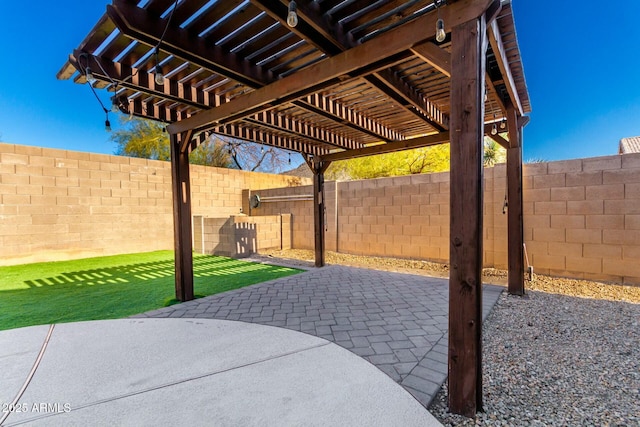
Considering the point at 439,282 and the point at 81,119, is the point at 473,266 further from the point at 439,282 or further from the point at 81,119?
the point at 81,119

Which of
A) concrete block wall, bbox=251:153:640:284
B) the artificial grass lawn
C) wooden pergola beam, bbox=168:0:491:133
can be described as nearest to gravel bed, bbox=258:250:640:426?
concrete block wall, bbox=251:153:640:284

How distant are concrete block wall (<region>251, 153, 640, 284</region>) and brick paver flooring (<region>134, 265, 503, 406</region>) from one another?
143 cm

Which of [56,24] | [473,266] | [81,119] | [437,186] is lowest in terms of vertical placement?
[473,266]

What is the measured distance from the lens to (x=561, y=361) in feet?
7.07

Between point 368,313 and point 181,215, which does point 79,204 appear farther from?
point 368,313

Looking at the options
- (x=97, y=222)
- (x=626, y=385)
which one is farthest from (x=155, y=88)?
(x=97, y=222)

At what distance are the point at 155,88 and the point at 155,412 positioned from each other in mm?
2901

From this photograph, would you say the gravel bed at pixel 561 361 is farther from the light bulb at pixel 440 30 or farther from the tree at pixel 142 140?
the tree at pixel 142 140

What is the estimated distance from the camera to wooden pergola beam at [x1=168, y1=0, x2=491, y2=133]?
1668mm

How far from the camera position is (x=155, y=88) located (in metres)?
2.93

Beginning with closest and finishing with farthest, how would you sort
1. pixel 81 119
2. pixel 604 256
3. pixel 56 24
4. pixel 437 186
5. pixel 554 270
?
pixel 604 256 < pixel 554 270 < pixel 437 186 < pixel 56 24 < pixel 81 119

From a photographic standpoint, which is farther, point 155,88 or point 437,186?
point 437,186

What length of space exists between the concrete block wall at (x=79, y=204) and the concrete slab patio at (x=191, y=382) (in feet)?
16.7

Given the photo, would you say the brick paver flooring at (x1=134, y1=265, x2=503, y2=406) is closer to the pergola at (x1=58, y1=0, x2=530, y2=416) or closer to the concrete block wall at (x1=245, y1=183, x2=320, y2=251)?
the pergola at (x1=58, y1=0, x2=530, y2=416)
